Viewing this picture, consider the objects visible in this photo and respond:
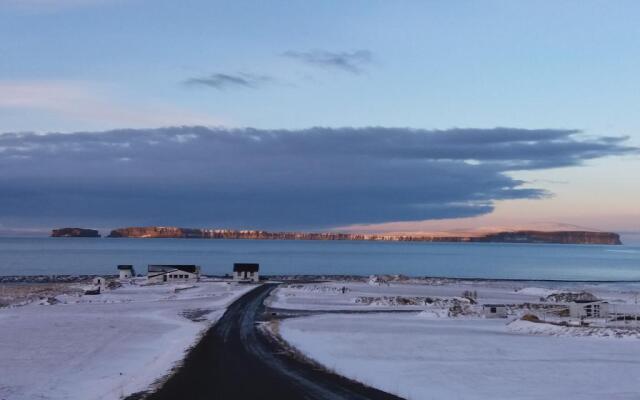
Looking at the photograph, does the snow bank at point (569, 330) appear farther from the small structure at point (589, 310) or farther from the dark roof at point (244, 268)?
the dark roof at point (244, 268)

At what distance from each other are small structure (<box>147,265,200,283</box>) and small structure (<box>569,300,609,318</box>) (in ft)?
220

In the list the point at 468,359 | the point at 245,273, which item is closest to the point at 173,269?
the point at 245,273

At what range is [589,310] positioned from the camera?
55.5 m

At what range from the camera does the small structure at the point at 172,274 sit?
108000 mm

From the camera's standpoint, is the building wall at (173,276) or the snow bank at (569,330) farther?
the building wall at (173,276)

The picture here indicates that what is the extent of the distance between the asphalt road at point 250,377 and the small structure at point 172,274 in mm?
73219

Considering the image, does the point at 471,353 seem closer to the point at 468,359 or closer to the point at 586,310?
the point at 468,359

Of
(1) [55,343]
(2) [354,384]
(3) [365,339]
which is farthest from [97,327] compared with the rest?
(2) [354,384]

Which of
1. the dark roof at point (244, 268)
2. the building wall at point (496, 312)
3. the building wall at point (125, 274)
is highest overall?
the dark roof at point (244, 268)

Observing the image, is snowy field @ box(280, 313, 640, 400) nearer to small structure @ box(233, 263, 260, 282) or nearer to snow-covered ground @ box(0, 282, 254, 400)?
snow-covered ground @ box(0, 282, 254, 400)

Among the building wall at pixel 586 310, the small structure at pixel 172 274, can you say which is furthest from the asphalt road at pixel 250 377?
the small structure at pixel 172 274

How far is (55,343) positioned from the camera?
3416 centimetres

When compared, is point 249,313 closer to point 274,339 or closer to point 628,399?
point 274,339

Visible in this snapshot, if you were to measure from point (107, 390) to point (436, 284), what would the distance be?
305 feet
